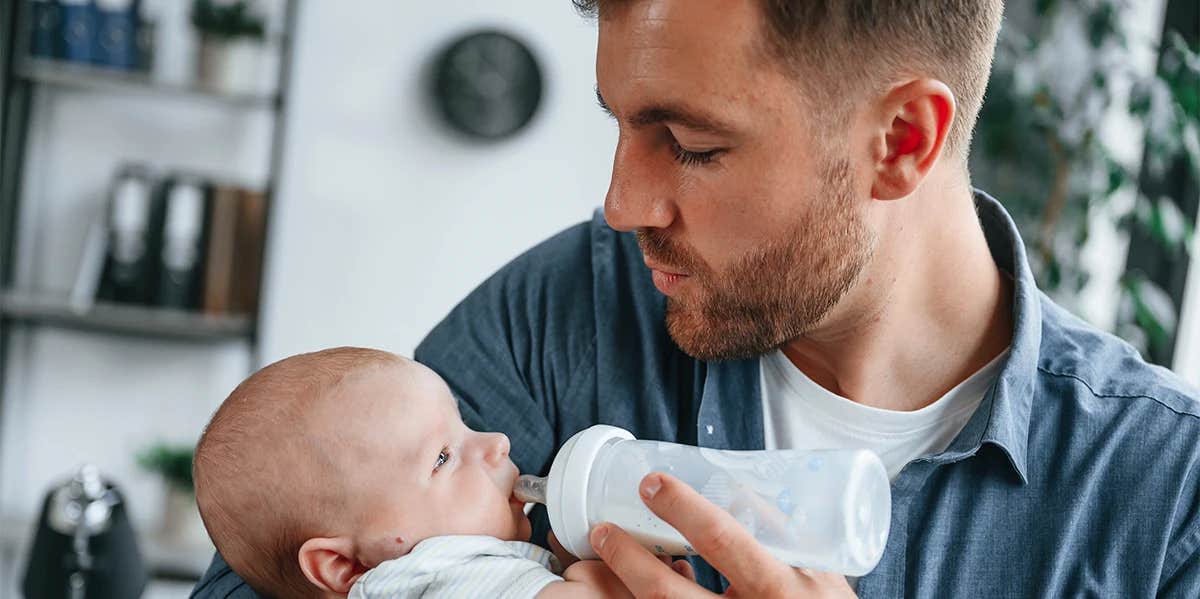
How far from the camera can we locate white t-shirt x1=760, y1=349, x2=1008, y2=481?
1390 millimetres

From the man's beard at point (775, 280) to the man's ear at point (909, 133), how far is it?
0.05m

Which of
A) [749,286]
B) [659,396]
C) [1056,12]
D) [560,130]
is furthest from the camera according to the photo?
[560,130]

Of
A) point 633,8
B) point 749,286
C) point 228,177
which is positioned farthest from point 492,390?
point 228,177

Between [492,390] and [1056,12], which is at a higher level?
[1056,12]

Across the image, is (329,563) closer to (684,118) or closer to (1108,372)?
(684,118)

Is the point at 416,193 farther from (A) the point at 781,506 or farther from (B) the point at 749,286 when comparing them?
(A) the point at 781,506

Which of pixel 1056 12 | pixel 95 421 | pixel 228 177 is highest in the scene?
pixel 1056 12

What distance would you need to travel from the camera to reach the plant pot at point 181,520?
11.4 ft

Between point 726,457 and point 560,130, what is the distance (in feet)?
9.55

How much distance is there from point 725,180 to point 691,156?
1.7 inches

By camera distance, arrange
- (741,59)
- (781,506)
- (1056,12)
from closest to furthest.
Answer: (781,506), (741,59), (1056,12)

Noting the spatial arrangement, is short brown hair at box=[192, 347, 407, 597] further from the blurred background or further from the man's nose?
the blurred background

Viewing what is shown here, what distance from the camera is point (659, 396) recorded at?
1438 millimetres

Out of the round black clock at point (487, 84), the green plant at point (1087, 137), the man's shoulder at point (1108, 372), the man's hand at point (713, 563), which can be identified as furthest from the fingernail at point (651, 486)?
the round black clock at point (487, 84)
